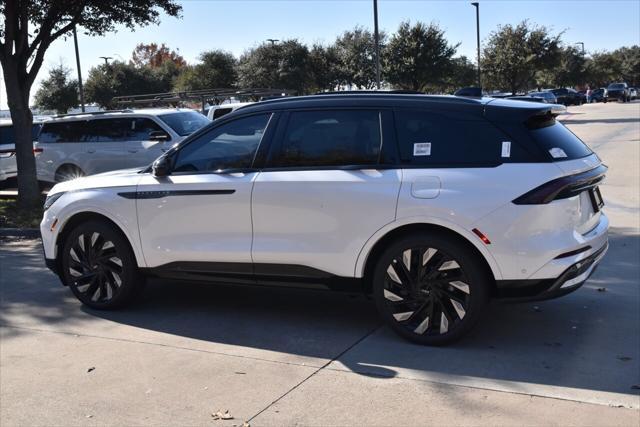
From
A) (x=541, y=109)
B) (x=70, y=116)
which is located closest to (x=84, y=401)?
Result: (x=541, y=109)

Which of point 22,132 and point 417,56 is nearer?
point 22,132

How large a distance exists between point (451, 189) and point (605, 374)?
1.54 meters

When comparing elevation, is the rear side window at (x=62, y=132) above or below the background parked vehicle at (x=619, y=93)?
below

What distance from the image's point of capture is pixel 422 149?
4.69 meters

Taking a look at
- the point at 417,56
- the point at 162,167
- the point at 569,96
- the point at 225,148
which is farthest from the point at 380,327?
the point at 569,96

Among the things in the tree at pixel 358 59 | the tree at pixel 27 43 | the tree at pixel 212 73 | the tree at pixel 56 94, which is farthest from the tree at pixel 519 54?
the tree at pixel 27 43

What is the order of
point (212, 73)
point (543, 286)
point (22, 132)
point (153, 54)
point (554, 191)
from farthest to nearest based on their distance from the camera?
point (153, 54), point (212, 73), point (22, 132), point (543, 286), point (554, 191)

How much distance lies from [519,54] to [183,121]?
128ft

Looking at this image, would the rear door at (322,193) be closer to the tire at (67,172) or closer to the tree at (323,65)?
the tire at (67,172)

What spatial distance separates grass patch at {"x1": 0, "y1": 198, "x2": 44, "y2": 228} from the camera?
35.3 ft

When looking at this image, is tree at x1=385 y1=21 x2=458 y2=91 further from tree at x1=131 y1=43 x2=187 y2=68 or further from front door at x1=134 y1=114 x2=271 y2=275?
tree at x1=131 y1=43 x2=187 y2=68

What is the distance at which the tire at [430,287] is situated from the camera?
4.49 meters

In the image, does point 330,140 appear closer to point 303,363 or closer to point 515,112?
point 515,112

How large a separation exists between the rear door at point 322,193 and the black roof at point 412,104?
0.07 meters
